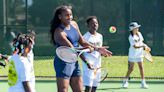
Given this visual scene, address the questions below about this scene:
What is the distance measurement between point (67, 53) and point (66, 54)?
18mm

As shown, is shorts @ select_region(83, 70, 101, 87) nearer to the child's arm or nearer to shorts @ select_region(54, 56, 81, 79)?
shorts @ select_region(54, 56, 81, 79)

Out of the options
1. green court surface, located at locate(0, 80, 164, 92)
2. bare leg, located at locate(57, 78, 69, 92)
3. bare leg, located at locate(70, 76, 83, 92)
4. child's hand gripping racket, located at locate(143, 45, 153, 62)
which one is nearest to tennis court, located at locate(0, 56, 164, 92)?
green court surface, located at locate(0, 80, 164, 92)

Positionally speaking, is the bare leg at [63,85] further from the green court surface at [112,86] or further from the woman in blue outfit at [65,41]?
the green court surface at [112,86]

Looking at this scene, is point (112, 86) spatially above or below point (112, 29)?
below

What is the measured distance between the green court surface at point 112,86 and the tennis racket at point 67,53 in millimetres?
4070

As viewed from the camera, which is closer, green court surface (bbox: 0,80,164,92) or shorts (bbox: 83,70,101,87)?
shorts (bbox: 83,70,101,87)

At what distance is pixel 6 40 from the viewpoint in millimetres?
19406

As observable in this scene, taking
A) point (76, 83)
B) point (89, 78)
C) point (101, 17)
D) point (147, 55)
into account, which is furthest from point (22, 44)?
point (101, 17)

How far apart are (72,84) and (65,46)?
1.67ft

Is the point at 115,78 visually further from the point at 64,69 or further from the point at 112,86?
the point at 64,69

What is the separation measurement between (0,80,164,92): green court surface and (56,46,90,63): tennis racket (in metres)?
4.07

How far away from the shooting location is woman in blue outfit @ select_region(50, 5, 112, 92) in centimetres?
619

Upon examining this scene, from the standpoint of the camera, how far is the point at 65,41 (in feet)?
20.2

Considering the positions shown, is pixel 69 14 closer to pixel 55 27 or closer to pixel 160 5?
pixel 55 27
